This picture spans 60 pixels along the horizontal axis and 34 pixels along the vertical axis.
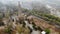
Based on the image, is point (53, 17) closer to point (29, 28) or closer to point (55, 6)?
point (55, 6)

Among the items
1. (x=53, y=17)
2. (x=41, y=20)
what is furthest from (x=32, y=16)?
(x=53, y=17)

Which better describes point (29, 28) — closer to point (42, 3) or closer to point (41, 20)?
point (41, 20)

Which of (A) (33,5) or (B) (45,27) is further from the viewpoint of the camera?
(A) (33,5)

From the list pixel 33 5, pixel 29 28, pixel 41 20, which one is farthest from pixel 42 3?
pixel 29 28

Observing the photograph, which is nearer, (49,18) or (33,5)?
(49,18)

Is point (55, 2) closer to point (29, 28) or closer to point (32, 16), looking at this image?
point (32, 16)

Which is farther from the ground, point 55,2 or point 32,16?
point 55,2

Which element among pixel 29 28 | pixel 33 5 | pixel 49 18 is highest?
pixel 33 5

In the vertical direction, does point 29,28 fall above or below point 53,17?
below
